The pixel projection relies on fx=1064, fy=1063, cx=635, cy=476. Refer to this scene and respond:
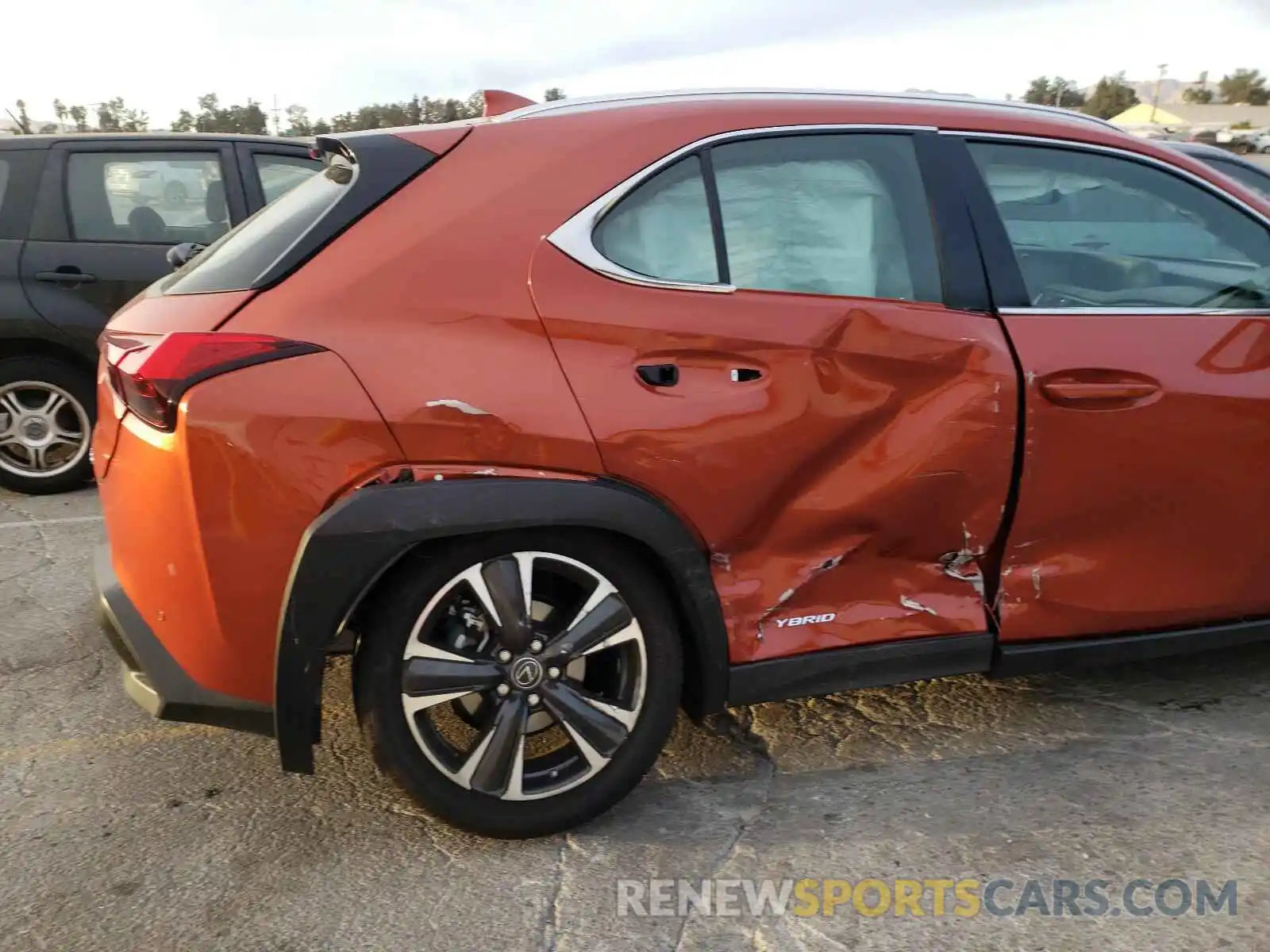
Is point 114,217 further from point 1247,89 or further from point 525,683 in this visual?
point 1247,89

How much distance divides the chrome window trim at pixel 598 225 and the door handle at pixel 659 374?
0.19 m

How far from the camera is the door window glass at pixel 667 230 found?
251cm

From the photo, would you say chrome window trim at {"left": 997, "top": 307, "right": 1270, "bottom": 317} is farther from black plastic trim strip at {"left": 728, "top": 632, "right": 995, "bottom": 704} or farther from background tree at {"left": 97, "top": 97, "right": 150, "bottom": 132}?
background tree at {"left": 97, "top": 97, "right": 150, "bottom": 132}

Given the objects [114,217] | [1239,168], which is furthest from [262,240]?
[1239,168]

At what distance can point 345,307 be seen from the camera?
7.68ft

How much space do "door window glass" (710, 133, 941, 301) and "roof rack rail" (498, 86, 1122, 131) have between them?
0.23 meters

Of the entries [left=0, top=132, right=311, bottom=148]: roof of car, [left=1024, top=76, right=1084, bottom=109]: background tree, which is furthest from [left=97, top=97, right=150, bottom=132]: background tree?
[left=1024, top=76, right=1084, bottom=109]: background tree

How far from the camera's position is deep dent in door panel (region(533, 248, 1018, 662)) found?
8.04 ft

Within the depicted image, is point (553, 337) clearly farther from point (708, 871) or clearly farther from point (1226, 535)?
point (1226, 535)

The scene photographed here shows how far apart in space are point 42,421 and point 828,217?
463cm

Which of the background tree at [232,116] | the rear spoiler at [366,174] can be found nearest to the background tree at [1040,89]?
the background tree at [232,116]

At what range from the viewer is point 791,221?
2652 millimetres

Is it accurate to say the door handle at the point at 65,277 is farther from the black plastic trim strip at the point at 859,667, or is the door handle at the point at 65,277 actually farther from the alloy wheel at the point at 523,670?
the black plastic trim strip at the point at 859,667

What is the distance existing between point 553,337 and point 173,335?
2.75ft
